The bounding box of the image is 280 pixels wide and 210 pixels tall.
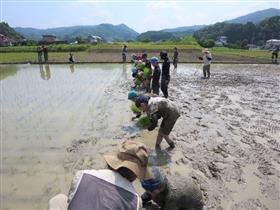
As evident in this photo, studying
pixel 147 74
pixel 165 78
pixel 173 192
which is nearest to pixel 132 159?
pixel 173 192

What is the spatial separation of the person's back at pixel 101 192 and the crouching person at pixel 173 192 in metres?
0.99

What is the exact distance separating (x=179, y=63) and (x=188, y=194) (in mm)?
23321

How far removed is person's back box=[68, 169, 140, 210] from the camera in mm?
2562

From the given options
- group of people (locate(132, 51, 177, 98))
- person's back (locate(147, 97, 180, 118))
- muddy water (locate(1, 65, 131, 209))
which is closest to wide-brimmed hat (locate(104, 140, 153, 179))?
muddy water (locate(1, 65, 131, 209))

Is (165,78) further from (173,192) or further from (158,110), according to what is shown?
(173,192)

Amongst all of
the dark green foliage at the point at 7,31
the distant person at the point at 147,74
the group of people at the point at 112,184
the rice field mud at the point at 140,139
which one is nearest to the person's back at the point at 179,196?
the rice field mud at the point at 140,139

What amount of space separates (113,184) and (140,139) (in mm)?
4985

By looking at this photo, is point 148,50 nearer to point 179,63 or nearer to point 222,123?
point 179,63

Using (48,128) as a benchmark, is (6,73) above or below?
below

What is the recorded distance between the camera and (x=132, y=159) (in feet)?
9.40

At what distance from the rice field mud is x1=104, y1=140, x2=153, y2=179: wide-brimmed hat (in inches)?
89.9

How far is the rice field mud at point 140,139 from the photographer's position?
5.33 m

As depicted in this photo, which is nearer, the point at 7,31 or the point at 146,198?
the point at 146,198

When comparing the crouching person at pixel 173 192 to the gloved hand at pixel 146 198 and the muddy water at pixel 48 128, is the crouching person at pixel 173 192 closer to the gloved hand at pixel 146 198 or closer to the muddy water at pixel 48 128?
the gloved hand at pixel 146 198
